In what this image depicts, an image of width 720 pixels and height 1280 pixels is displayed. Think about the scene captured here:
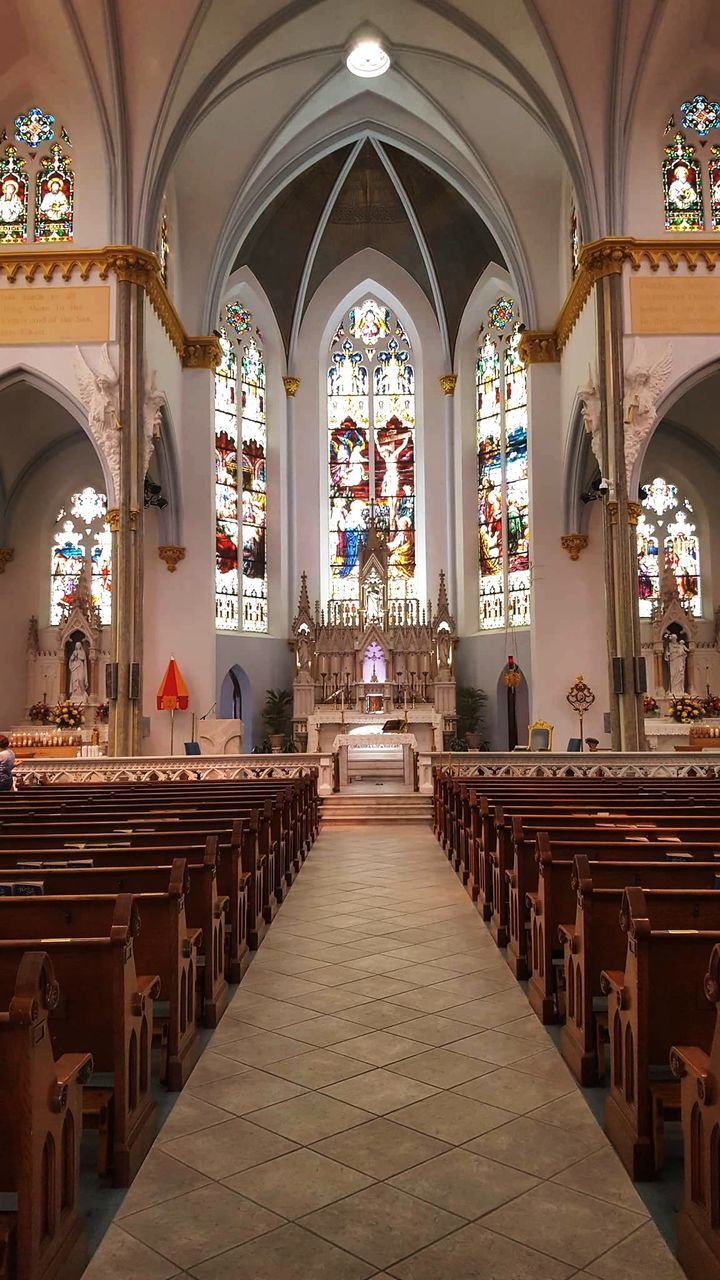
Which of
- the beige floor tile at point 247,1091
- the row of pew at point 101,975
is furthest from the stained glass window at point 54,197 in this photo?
the beige floor tile at point 247,1091

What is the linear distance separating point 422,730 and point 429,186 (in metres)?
14.7

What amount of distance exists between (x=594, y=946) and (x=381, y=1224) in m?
1.74

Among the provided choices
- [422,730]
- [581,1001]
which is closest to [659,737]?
[422,730]

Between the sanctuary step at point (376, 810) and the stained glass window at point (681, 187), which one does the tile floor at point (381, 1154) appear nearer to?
the sanctuary step at point (376, 810)

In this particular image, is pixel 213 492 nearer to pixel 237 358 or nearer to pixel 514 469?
pixel 237 358

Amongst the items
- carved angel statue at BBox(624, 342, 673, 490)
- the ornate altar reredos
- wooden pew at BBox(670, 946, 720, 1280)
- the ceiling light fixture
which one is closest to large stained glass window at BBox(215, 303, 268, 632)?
the ornate altar reredos

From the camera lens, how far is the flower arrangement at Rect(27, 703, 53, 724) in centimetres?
2298

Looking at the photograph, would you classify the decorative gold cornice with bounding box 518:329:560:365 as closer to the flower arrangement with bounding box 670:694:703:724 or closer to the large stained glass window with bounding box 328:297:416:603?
the large stained glass window with bounding box 328:297:416:603

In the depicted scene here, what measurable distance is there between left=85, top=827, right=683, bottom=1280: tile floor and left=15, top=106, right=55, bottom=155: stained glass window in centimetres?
1831

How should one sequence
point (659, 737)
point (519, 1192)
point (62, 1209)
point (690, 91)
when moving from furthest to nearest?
point (659, 737)
point (690, 91)
point (519, 1192)
point (62, 1209)

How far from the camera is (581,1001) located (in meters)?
4.71

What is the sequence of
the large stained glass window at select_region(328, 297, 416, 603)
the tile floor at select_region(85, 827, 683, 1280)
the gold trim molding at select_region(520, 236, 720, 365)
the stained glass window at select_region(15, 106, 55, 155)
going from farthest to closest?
the large stained glass window at select_region(328, 297, 416, 603) < the stained glass window at select_region(15, 106, 55, 155) < the gold trim molding at select_region(520, 236, 720, 365) < the tile floor at select_region(85, 827, 683, 1280)

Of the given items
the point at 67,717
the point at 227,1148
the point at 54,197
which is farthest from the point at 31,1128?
the point at 67,717

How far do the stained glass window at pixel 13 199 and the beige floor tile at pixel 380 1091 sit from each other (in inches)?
729
